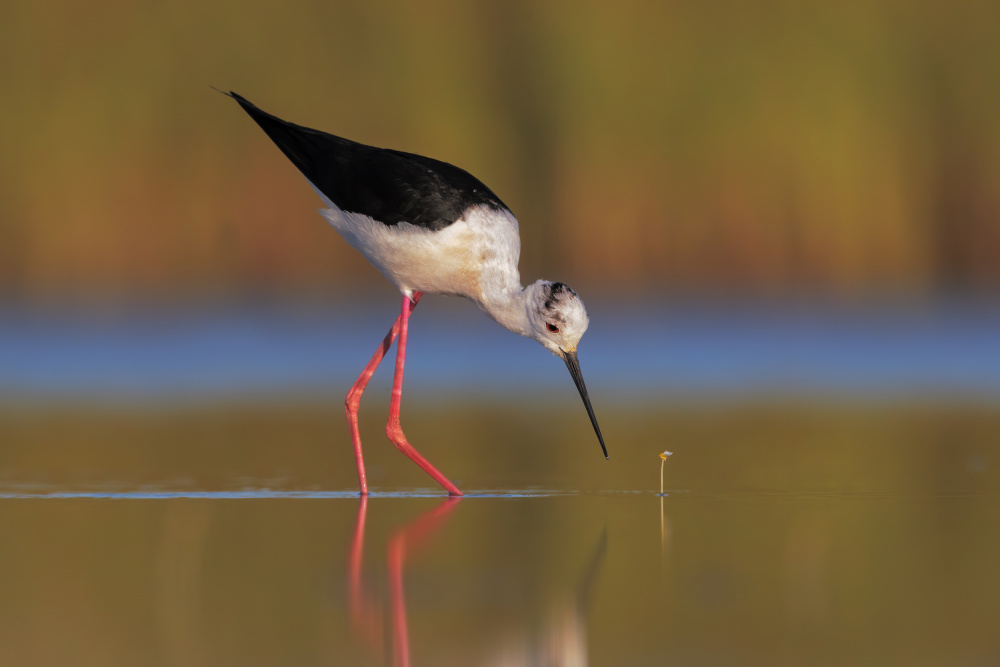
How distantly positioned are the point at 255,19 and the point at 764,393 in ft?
36.8

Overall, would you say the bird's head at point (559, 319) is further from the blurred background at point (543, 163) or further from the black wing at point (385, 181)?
the blurred background at point (543, 163)

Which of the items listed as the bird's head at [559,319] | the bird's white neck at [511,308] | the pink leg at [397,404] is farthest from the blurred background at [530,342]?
the bird's white neck at [511,308]

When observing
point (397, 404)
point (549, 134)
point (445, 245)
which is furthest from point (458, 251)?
point (549, 134)

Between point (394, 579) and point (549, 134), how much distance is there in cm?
1424

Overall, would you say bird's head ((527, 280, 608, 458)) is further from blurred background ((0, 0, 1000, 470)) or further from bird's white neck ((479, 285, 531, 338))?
blurred background ((0, 0, 1000, 470))

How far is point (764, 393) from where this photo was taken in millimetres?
8828

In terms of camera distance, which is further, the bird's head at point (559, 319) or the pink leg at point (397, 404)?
the pink leg at point (397, 404)

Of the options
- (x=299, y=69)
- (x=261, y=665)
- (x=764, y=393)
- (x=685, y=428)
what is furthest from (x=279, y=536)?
(x=299, y=69)

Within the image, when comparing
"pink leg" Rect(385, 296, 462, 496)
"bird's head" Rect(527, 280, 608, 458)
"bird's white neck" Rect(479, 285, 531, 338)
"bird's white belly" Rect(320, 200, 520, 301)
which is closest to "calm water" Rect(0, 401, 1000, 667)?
"pink leg" Rect(385, 296, 462, 496)

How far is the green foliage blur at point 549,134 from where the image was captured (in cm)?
1567

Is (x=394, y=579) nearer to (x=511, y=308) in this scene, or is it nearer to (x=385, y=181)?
(x=511, y=308)

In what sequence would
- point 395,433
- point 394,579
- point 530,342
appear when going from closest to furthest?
point 394,579, point 395,433, point 530,342

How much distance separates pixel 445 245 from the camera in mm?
5855

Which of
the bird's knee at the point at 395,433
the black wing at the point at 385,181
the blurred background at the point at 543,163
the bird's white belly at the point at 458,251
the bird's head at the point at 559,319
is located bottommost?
the bird's knee at the point at 395,433
